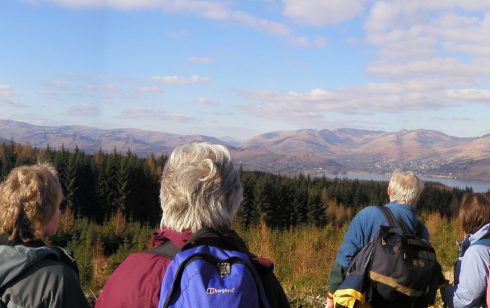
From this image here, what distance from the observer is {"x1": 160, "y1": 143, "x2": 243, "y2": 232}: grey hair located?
6.11ft

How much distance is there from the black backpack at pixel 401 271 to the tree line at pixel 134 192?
3133cm

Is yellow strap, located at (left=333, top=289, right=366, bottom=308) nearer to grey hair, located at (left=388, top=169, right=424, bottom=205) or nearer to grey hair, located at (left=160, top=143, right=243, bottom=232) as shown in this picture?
grey hair, located at (left=388, top=169, right=424, bottom=205)

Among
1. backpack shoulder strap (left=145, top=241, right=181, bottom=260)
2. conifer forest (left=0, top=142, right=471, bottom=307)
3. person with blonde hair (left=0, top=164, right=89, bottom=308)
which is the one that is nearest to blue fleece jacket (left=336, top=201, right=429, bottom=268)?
person with blonde hair (left=0, top=164, right=89, bottom=308)

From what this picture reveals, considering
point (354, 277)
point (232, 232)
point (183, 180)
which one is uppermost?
point (183, 180)

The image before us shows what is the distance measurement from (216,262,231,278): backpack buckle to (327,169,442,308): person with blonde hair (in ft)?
8.06

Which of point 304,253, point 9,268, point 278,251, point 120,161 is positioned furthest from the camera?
point 120,161

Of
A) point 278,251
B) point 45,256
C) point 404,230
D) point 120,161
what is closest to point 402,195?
point 404,230

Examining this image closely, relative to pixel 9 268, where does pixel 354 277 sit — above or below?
below

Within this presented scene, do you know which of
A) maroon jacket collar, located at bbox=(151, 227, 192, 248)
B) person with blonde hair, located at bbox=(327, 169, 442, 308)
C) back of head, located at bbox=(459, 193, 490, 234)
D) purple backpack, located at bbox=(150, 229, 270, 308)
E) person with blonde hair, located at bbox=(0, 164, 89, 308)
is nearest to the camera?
purple backpack, located at bbox=(150, 229, 270, 308)

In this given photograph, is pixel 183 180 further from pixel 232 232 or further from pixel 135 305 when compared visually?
pixel 135 305

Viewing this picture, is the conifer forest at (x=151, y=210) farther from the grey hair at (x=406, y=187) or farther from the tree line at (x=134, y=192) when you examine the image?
the grey hair at (x=406, y=187)

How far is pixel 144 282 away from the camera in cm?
173

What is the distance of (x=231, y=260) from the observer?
5.47ft

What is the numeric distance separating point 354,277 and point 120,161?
40.4 meters
